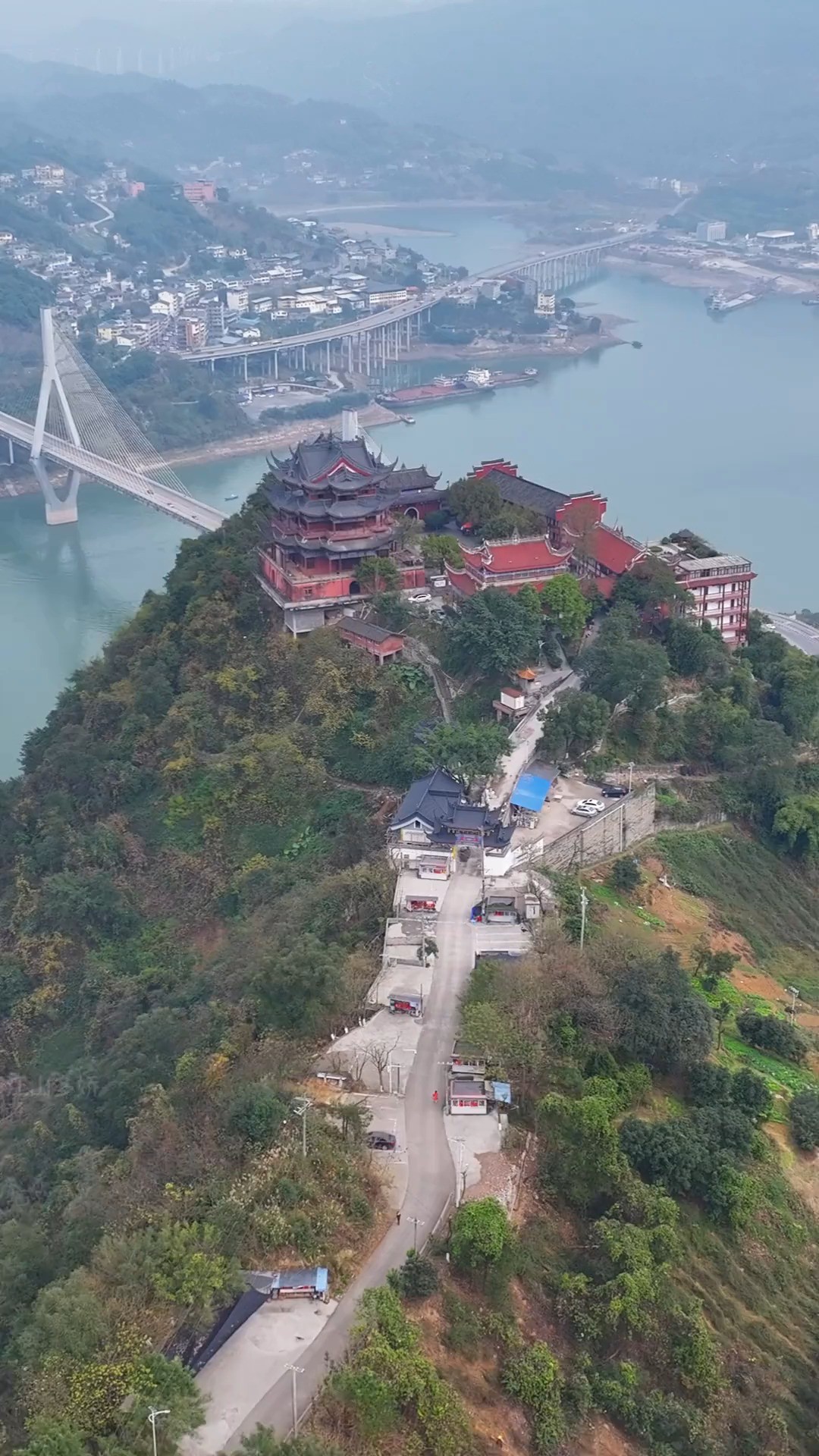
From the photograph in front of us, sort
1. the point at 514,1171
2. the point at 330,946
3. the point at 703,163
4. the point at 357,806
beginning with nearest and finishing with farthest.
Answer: the point at 514,1171, the point at 330,946, the point at 357,806, the point at 703,163

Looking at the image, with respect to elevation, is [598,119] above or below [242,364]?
above

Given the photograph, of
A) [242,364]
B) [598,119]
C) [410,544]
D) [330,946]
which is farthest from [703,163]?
[330,946]

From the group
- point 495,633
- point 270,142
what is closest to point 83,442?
point 495,633

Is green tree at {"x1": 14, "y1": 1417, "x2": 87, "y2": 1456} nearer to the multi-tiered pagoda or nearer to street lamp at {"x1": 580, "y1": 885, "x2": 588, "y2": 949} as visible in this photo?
street lamp at {"x1": 580, "y1": 885, "x2": 588, "y2": 949}

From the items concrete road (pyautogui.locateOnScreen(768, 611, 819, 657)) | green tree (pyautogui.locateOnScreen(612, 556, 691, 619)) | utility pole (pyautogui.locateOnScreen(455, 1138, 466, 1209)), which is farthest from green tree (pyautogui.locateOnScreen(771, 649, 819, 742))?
utility pole (pyautogui.locateOnScreen(455, 1138, 466, 1209))

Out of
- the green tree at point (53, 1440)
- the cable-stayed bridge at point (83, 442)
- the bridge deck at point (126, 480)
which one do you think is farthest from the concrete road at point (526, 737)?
the cable-stayed bridge at point (83, 442)

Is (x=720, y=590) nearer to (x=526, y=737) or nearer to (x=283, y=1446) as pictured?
(x=526, y=737)

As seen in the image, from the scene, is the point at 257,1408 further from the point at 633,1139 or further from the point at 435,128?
the point at 435,128
